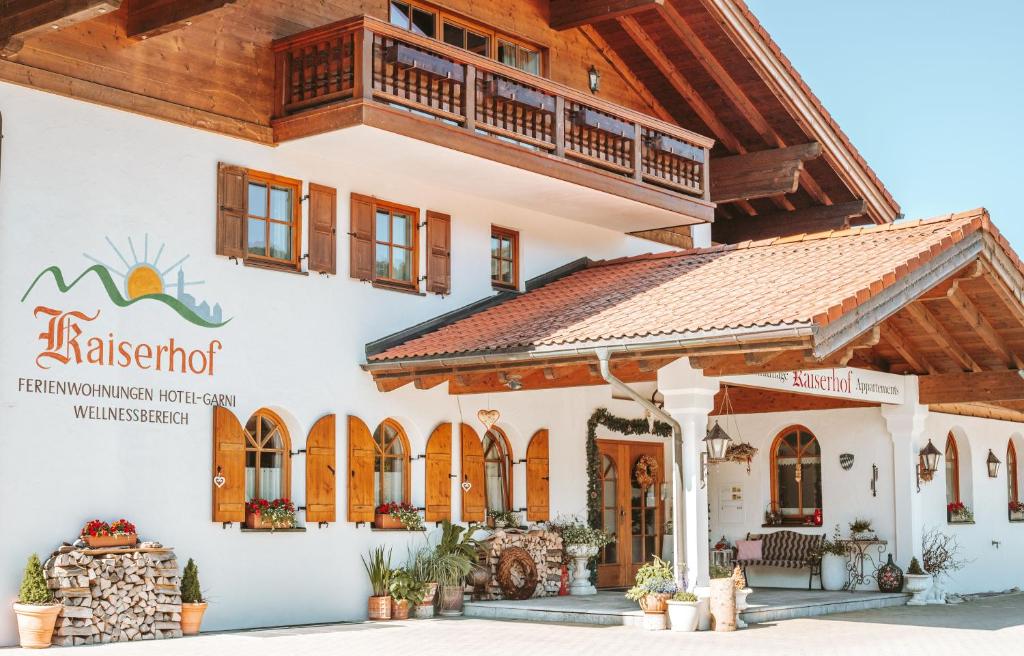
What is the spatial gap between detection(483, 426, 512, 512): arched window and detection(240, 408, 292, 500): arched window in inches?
122

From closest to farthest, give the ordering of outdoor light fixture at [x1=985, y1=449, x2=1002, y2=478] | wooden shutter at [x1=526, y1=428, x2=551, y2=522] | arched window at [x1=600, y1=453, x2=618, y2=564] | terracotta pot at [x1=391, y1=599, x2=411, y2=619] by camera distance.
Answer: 1. terracotta pot at [x1=391, y1=599, x2=411, y2=619]
2. wooden shutter at [x1=526, y1=428, x2=551, y2=522]
3. arched window at [x1=600, y1=453, x2=618, y2=564]
4. outdoor light fixture at [x1=985, y1=449, x2=1002, y2=478]

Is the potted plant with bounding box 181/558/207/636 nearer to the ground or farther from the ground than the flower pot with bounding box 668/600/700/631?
farther from the ground

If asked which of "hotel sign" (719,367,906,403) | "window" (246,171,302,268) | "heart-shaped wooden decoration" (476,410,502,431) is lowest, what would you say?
"heart-shaped wooden decoration" (476,410,502,431)

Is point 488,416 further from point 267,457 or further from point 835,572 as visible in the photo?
point 835,572

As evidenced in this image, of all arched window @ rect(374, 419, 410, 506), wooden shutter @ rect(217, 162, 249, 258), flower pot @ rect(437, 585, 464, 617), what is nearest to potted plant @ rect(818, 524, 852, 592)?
flower pot @ rect(437, 585, 464, 617)

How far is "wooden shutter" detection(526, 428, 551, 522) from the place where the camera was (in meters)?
16.7

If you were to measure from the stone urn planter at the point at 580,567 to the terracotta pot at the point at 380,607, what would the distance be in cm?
295

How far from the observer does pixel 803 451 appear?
19.3m

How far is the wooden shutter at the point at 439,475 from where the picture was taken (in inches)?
610

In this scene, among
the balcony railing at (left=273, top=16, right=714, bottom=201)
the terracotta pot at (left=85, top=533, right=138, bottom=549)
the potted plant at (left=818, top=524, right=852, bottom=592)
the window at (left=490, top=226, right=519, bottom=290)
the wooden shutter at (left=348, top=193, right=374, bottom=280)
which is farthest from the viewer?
the potted plant at (left=818, top=524, right=852, bottom=592)

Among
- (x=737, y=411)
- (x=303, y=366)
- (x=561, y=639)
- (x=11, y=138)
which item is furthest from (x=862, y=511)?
(x=11, y=138)

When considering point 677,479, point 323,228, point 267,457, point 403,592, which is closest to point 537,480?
point 403,592

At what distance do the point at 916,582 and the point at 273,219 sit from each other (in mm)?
9384

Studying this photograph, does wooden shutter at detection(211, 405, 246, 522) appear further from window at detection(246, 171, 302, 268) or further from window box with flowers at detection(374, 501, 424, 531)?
window box with flowers at detection(374, 501, 424, 531)
